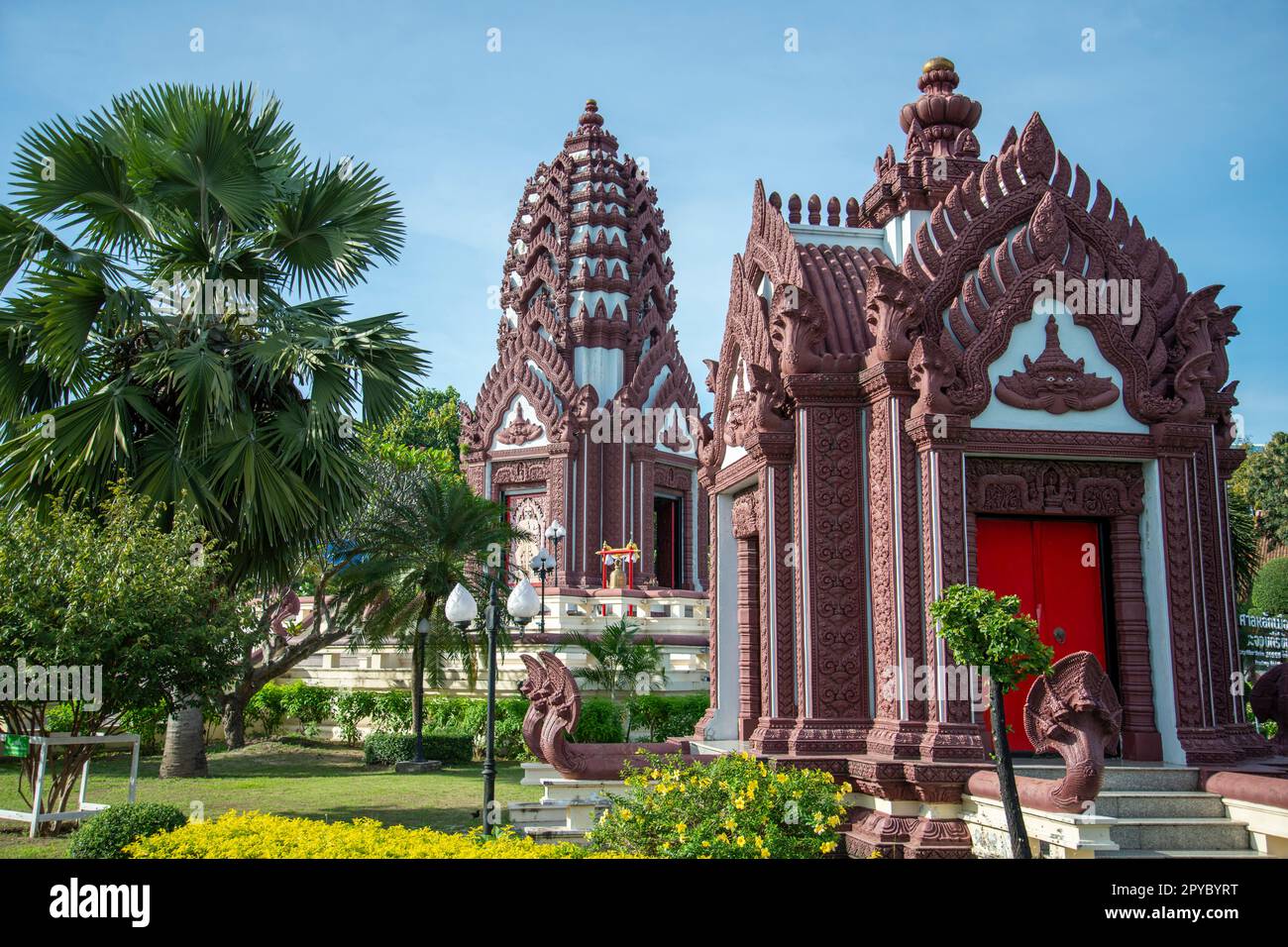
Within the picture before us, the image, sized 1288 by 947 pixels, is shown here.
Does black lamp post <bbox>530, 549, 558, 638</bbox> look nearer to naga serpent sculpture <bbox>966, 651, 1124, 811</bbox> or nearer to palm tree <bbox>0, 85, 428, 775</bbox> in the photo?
palm tree <bbox>0, 85, 428, 775</bbox>

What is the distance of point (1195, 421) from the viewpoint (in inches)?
410

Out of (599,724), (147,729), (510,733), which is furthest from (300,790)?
(599,724)

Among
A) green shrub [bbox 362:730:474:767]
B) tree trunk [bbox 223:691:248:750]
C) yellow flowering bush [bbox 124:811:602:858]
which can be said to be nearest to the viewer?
yellow flowering bush [bbox 124:811:602:858]

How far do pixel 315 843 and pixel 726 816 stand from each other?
2.71 metres

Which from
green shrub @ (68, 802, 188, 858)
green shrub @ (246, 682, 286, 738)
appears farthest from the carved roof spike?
green shrub @ (246, 682, 286, 738)

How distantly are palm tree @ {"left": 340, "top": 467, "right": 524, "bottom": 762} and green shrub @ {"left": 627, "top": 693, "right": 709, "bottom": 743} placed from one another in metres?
3.39

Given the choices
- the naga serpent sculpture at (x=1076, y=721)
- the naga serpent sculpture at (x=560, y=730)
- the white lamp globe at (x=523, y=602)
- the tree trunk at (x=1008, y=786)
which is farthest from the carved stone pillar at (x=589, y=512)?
the tree trunk at (x=1008, y=786)

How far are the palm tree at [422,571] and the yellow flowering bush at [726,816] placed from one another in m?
13.9

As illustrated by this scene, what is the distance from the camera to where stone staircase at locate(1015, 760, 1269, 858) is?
8.50 m

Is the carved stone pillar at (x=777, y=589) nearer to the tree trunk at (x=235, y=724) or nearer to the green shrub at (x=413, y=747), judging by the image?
the green shrub at (x=413, y=747)

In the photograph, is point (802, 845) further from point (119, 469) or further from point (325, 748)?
point (325, 748)

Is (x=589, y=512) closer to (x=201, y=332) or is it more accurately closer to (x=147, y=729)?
(x=147, y=729)
